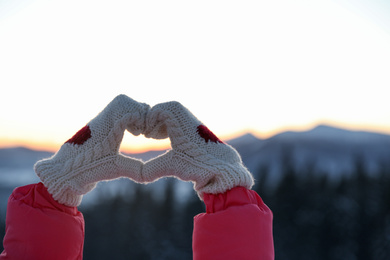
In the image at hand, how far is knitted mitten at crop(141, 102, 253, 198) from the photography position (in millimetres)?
954

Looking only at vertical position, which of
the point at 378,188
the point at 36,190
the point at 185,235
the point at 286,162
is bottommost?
the point at 185,235

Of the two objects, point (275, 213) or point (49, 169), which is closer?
point (49, 169)

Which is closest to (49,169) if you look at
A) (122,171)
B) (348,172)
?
(122,171)

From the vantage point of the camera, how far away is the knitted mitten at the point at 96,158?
0.96 meters

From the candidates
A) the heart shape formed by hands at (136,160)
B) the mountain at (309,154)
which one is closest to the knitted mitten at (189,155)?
the heart shape formed by hands at (136,160)

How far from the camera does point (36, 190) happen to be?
965 millimetres

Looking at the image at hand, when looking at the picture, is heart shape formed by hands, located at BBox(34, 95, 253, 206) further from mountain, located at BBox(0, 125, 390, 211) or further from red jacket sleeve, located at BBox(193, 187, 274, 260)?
mountain, located at BBox(0, 125, 390, 211)

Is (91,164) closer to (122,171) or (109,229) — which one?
(122,171)

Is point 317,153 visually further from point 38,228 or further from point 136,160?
point 38,228

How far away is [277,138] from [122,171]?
3585 millimetres

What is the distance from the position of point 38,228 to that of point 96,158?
23 centimetres

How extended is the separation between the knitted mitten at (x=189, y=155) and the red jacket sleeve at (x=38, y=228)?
0.25 metres

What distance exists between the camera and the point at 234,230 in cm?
88

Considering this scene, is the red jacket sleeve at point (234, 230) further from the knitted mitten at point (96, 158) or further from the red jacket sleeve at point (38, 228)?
the red jacket sleeve at point (38, 228)
